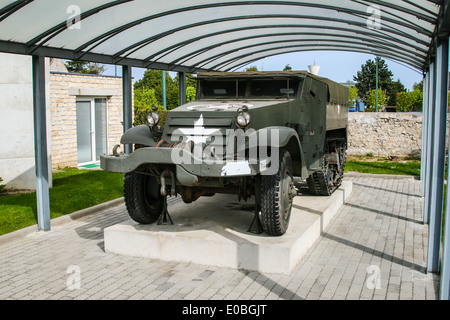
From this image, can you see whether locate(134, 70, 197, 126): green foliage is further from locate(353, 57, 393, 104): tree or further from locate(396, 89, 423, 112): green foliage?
locate(353, 57, 393, 104): tree

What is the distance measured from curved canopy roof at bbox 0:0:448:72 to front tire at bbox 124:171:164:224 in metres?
2.40

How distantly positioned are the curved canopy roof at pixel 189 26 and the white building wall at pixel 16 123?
355 cm

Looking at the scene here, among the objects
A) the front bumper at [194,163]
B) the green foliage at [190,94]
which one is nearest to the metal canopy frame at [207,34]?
the front bumper at [194,163]

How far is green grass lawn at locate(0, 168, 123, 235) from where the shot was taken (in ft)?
28.4

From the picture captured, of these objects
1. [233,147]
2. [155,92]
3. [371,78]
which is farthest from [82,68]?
[233,147]

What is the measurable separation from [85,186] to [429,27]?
27.2 feet

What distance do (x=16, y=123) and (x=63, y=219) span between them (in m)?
4.19

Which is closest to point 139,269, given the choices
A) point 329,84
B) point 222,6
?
point 222,6

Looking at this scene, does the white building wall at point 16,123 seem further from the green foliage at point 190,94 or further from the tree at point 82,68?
the tree at point 82,68

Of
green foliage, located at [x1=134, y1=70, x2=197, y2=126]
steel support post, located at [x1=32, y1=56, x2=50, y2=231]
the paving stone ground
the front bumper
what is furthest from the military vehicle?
green foliage, located at [x1=134, y1=70, x2=197, y2=126]

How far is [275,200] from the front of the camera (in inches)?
244

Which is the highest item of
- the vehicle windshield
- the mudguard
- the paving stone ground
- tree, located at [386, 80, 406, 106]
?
tree, located at [386, 80, 406, 106]

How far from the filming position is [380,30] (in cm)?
938

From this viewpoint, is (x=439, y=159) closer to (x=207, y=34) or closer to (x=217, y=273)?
(x=217, y=273)
